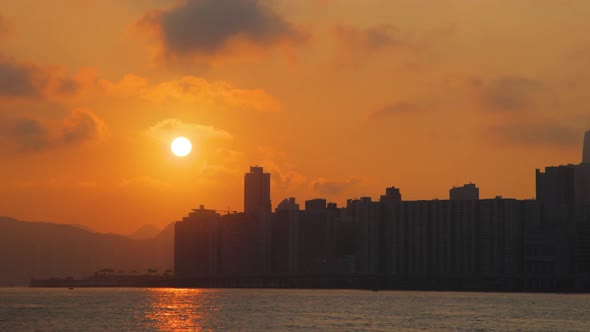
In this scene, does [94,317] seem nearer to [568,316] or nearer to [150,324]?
[150,324]

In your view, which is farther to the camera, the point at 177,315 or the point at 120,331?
the point at 177,315

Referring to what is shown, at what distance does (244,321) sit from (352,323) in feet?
60.8

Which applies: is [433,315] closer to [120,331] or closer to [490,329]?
[490,329]

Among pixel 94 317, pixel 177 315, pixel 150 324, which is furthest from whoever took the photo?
pixel 177 315

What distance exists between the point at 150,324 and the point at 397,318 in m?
45.9

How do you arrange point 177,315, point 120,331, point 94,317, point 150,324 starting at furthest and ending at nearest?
point 177,315, point 94,317, point 150,324, point 120,331

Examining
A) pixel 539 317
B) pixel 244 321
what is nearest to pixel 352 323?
pixel 244 321

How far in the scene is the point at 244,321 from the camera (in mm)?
173125

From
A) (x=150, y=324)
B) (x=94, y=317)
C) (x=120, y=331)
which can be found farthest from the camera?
(x=94, y=317)

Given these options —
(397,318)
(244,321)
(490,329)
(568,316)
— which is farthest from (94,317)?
(568,316)

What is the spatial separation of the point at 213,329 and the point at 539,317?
70365 millimetres

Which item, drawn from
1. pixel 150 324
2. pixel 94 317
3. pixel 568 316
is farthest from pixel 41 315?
pixel 568 316

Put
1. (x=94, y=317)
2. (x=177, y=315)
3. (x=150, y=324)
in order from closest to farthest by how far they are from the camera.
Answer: (x=150, y=324) → (x=94, y=317) → (x=177, y=315)

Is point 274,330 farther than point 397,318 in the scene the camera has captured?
No
